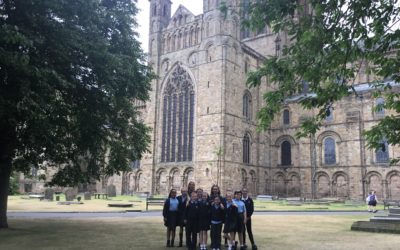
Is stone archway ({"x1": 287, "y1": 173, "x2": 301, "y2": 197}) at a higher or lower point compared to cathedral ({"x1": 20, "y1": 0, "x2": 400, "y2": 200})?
lower

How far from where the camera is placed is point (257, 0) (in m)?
7.93

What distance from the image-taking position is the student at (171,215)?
11.3m

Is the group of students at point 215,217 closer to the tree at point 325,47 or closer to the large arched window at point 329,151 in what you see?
the tree at point 325,47

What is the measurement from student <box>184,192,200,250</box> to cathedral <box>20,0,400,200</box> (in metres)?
30.6

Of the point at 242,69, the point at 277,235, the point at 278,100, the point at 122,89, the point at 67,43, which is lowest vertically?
the point at 277,235

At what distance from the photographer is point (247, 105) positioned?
48.2 m

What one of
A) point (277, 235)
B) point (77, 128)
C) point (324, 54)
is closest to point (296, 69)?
point (324, 54)

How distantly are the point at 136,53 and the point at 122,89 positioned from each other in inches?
80.3

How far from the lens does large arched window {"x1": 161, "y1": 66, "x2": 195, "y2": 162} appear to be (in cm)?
4659

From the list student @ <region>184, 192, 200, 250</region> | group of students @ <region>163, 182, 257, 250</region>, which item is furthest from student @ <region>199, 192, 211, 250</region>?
student @ <region>184, 192, 200, 250</region>

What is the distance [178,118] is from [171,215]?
3683cm

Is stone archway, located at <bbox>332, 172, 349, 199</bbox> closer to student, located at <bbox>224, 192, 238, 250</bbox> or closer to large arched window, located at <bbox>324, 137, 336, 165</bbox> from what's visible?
large arched window, located at <bbox>324, 137, 336, 165</bbox>

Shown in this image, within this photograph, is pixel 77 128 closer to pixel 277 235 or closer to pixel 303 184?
pixel 277 235

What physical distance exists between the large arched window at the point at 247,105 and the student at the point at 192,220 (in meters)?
37.0
